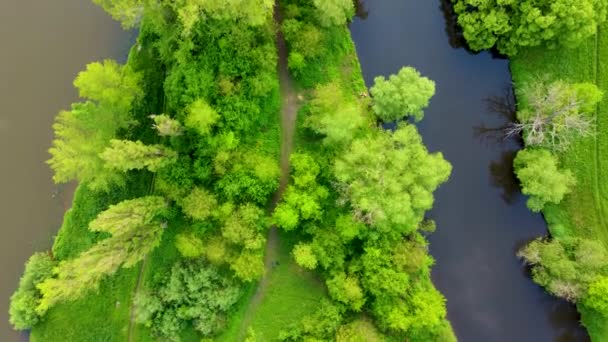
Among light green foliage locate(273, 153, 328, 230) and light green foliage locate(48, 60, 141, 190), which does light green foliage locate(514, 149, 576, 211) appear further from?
light green foliage locate(48, 60, 141, 190)

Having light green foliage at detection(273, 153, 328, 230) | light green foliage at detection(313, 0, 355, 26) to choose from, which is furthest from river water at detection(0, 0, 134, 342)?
light green foliage at detection(273, 153, 328, 230)

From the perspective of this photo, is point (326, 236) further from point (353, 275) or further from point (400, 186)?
point (400, 186)

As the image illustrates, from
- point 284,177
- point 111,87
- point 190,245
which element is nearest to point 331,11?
point 284,177

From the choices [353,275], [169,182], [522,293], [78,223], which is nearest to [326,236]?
[353,275]

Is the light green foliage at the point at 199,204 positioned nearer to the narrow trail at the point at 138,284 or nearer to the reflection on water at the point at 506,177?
the narrow trail at the point at 138,284

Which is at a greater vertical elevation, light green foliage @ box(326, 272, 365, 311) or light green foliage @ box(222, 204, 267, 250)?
light green foliage @ box(222, 204, 267, 250)
